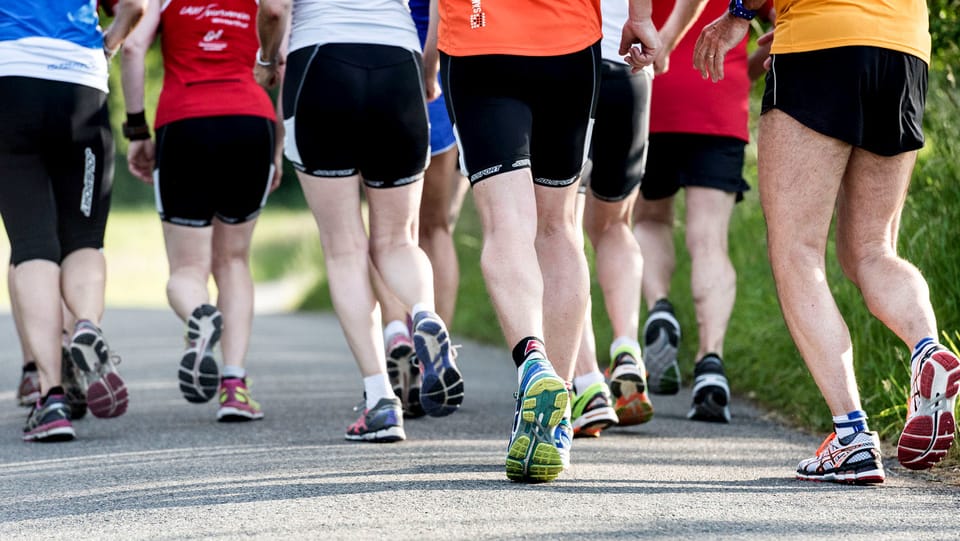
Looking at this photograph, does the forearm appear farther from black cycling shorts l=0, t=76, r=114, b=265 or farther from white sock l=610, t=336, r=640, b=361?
white sock l=610, t=336, r=640, b=361

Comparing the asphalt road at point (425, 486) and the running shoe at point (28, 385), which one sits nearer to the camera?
the asphalt road at point (425, 486)

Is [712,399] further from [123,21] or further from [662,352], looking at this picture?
[123,21]

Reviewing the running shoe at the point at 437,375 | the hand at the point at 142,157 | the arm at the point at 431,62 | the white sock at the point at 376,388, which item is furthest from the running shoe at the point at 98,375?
the arm at the point at 431,62

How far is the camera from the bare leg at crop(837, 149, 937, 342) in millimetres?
4570

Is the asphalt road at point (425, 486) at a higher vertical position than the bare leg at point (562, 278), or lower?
lower

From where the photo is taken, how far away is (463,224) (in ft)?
49.7

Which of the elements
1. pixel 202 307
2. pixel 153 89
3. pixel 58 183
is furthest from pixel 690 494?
pixel 153 89

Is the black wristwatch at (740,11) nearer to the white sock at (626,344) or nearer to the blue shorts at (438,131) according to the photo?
the white sock at (626,344)

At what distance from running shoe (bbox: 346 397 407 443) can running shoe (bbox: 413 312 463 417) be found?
0.64 m

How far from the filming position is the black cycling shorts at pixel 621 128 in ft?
19.4

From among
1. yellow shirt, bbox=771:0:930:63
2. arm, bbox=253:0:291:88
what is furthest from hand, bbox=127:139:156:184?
yellow shirt, bbox=771:0:930:63

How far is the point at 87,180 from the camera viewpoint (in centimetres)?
620

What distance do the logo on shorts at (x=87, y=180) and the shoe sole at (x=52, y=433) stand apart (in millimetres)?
923

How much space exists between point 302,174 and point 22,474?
1.56 metres
